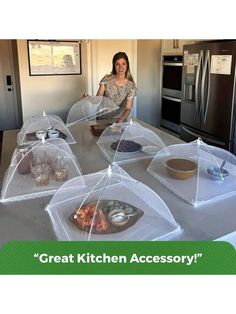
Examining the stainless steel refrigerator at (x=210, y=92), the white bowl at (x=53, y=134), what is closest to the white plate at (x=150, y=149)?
the white bowl at (x=53, y=134)

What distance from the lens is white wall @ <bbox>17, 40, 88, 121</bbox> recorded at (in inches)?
160

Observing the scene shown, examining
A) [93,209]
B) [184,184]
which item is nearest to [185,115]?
[184,184]

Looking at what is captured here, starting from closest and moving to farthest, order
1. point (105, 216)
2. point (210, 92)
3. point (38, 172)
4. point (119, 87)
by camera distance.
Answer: point (105, 216) → point (38, 172) → point (119, 87) → point (210, 92)

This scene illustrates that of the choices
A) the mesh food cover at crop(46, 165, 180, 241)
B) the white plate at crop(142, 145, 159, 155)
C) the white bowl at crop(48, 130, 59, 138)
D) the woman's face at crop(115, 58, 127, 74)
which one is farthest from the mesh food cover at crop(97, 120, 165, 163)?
the woman's face at crop(115, 58, 127, 74)

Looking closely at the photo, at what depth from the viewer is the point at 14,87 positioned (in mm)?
4891

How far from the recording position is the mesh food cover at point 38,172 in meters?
1.41

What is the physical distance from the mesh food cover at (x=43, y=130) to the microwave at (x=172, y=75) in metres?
1.95

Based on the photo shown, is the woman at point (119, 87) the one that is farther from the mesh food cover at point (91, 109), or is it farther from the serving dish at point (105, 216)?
the serving dish at point (105, 216)

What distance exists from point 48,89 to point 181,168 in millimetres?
3185

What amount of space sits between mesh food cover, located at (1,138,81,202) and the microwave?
256cm

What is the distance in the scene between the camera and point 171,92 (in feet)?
13.1

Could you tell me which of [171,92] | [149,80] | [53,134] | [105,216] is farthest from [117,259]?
[149,80]

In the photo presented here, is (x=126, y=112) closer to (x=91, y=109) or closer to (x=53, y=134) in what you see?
(x=91, y=109)
